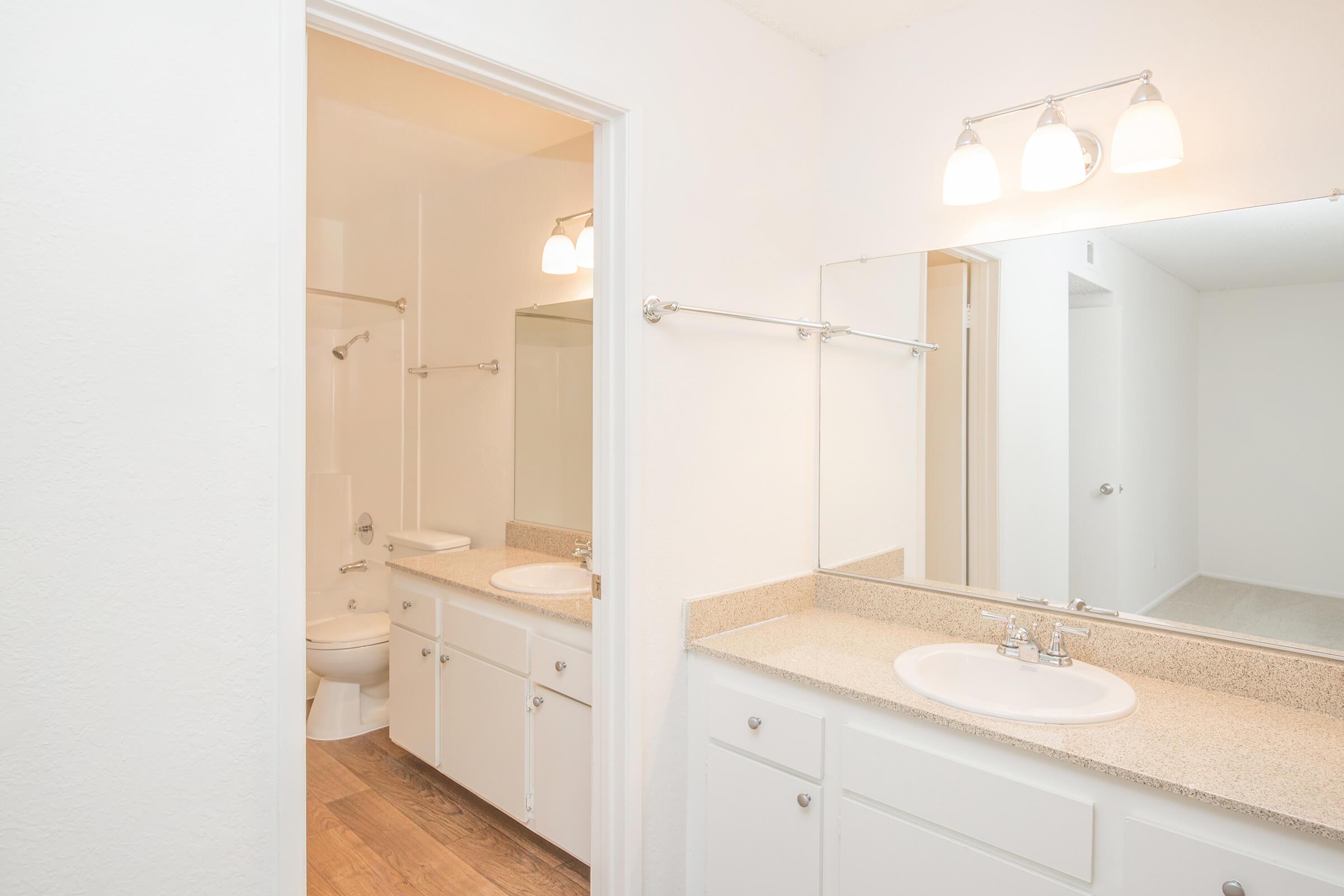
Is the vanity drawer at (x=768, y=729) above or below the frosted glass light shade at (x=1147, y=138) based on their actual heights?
below

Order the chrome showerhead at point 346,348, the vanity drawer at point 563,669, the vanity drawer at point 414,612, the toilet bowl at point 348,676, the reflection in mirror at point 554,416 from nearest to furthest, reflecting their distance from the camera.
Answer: the vanity drawer at point 563,669, the vanity drawer at point 414,612, the reflection in mirror at point 554,416, the toilet bowl at point 348,676, the chrome showerhead at point 346,348

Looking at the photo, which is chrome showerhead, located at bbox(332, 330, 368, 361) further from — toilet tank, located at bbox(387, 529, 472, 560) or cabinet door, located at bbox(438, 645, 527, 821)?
cabinet door, located at bbox(438, 645, 527, 821)

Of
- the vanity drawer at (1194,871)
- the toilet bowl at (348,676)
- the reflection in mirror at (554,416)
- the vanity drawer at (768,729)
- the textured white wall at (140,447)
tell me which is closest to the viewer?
the textured white wall at (140,447)

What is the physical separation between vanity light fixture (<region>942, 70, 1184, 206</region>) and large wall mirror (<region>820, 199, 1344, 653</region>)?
17 centimetres

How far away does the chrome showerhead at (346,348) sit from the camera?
4023 mm

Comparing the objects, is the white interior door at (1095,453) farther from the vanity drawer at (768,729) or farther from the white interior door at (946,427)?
the vanity drawer at (768,729)

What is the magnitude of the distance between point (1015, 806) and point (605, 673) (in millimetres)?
917

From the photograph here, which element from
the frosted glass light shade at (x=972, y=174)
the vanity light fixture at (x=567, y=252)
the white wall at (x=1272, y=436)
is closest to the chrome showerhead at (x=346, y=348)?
the vanity light fixture at (x=567, y=252)

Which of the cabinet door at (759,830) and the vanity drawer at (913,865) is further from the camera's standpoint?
the cabinet door at (759,830)

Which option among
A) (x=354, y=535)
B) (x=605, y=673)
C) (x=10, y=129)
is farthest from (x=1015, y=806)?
(x=354, y=535)

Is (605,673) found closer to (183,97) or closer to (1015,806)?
(1015,806)

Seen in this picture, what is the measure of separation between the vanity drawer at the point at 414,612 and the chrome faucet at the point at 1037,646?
1.86 meters

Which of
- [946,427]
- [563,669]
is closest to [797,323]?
[946,427]

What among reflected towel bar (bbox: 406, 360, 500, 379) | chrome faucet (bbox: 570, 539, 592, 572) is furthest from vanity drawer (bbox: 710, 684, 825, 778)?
reflected towel bar (bbox: 406, 360, 500, 379)
